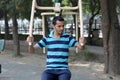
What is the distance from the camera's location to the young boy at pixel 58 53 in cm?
562

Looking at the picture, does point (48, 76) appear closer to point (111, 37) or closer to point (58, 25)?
point (58, 25)

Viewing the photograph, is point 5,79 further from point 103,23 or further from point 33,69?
point 103,23

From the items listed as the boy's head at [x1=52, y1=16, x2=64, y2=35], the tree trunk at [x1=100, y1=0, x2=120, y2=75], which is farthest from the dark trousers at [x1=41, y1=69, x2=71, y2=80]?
the tree trunk at [x1=100, y1=0, x2=120, y2=75]

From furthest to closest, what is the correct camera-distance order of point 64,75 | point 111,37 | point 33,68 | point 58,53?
point 33,68 → point 111,37 → point 58,53 → point 64,75

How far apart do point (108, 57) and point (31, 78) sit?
269cm

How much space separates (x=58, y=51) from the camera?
5688 mm

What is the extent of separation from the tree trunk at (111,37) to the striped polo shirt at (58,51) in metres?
7.42

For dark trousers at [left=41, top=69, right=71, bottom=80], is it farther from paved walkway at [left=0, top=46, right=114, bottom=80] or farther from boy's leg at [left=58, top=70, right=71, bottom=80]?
paved walkway at [left=0, top=46, right=114, bottom=80]

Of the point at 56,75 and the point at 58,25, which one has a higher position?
the point at 58,25

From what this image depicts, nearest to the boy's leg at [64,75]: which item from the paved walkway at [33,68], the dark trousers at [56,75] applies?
the dark trousers at [56,75]

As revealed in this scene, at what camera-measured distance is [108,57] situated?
13.3 metres

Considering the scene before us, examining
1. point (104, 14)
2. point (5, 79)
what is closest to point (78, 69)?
point (104, 14)

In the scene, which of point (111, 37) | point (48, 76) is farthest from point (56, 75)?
point (111, 37)

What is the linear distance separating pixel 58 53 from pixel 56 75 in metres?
0.30
